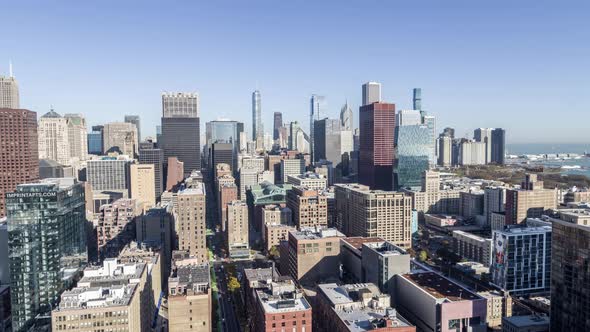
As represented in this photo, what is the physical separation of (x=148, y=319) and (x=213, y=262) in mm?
41503

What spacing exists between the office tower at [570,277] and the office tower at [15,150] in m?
113

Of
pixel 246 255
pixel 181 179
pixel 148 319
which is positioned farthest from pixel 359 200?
pixel 181 179

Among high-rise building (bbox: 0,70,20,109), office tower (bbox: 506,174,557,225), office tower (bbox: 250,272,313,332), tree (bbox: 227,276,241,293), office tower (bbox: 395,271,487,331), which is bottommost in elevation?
tree (bbox: 227,276,241,293)

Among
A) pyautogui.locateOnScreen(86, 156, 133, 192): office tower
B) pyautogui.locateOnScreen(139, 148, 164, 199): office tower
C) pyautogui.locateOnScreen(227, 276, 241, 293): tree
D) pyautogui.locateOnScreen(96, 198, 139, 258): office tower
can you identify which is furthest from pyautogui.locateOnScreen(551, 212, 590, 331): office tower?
pyautogui.locateOnScreen(86, 156, 133, 192): office tower

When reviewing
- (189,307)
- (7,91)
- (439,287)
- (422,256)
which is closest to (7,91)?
(7,91)

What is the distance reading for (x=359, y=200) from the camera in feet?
358

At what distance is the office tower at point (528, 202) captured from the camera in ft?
366

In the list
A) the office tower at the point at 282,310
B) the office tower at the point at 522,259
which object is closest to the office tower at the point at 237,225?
the office tower at the point at 282,310

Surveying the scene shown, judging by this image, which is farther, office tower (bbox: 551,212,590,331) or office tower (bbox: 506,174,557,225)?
office tower (bbox: 506,174,557,225)

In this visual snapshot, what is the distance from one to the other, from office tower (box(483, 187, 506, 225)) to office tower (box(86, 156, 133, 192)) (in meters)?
120

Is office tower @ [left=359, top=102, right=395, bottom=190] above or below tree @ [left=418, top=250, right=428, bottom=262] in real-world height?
above

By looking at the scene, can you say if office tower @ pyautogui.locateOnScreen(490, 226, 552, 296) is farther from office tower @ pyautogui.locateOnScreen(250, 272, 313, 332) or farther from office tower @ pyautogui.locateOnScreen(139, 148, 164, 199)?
office tower @ pyautogui.locateOnScreen(139, 148, 164, 199)

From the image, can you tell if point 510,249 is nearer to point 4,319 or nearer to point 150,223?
point 150,223

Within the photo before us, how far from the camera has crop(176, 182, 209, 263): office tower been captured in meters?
91.3
